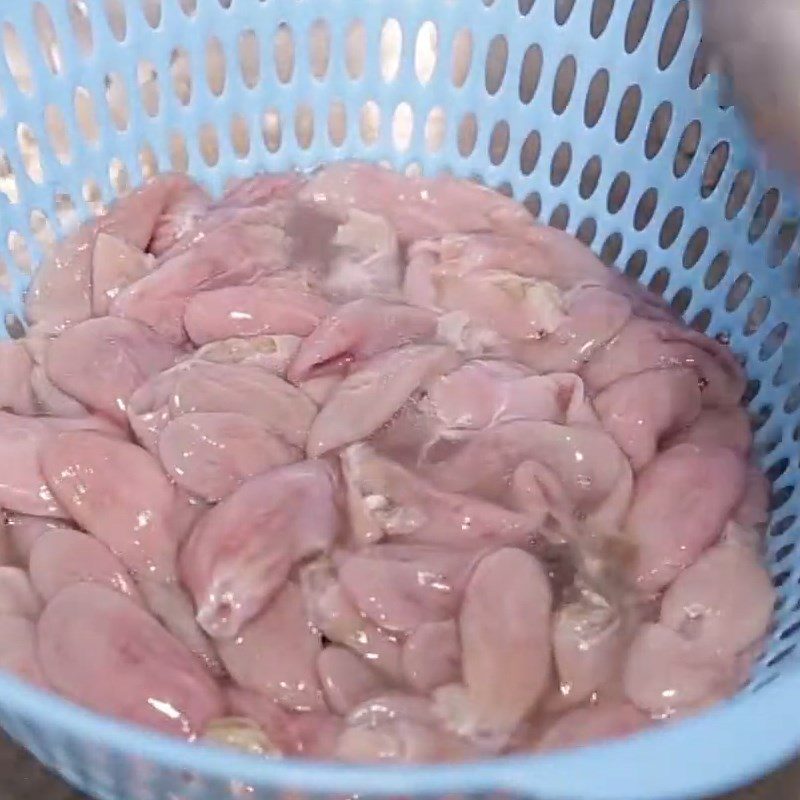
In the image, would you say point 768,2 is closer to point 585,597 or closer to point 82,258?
point 585,597

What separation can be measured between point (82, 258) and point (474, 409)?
0.30m

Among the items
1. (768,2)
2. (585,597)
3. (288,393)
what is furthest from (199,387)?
(768,2)

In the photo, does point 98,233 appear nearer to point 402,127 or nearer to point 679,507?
point 402,127

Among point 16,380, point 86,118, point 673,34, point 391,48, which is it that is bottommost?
point 16,380

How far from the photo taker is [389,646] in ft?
1.94

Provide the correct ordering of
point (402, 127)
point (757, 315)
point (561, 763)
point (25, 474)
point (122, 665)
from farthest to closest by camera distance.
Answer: point (402, 127) → point (757, 315) → point (25, 474) → point (122, 665) → point (561, 763)

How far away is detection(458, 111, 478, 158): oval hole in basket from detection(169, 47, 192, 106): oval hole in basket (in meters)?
0.21

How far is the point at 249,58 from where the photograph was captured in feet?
2.68

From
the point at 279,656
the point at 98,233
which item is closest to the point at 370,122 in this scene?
the point at 98,233

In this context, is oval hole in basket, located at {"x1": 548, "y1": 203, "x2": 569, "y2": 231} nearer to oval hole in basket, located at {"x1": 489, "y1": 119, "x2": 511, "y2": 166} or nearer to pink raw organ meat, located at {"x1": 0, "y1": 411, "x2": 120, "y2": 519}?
oval hole in basket, located at {"x1": 489, "y1": 119, "x2": 511, "y2": 166}

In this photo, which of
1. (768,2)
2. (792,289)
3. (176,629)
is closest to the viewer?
(768,2)

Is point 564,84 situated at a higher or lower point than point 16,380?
higher

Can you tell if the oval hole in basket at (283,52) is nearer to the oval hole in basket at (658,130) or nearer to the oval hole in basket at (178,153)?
the oval hole in basket at (178,153)

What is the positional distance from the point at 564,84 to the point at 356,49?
159 mm
